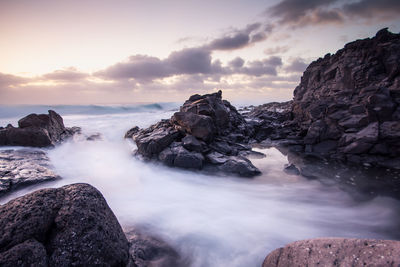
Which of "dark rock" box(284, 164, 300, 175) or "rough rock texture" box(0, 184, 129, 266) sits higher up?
"rough rock texture" box(0, 184, 129, 266)

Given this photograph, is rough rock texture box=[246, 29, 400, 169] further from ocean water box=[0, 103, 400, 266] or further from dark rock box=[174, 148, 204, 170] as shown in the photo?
dark rock box=[174, 148, 204, 170]

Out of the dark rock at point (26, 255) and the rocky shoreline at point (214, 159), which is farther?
the rocky shoreline at point (214, 159)

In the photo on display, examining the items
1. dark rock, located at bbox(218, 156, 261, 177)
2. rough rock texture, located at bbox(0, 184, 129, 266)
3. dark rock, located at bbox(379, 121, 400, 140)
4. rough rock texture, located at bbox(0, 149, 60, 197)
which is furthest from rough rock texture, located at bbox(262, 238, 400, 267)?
dark rock, located at bbox(379, 121, 400, 140)

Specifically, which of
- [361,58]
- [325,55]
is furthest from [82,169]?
[325,55]

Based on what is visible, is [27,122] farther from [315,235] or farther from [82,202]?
[315,235]

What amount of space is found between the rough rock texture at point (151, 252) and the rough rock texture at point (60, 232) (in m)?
0.77

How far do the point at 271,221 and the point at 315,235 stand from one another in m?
1.03

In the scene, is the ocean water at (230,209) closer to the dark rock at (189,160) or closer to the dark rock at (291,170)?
the dark rock at (291,170)

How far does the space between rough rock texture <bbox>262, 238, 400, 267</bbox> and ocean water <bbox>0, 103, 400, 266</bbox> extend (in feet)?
4.50

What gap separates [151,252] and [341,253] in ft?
10.3

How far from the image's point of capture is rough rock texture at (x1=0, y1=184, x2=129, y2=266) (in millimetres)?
2143

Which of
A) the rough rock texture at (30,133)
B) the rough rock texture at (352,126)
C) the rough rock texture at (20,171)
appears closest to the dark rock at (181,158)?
the rough rock texture at (20,171)

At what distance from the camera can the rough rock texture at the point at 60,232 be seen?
2143 millimetres

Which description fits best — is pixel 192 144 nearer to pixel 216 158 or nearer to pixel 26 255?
pixel 216 158
